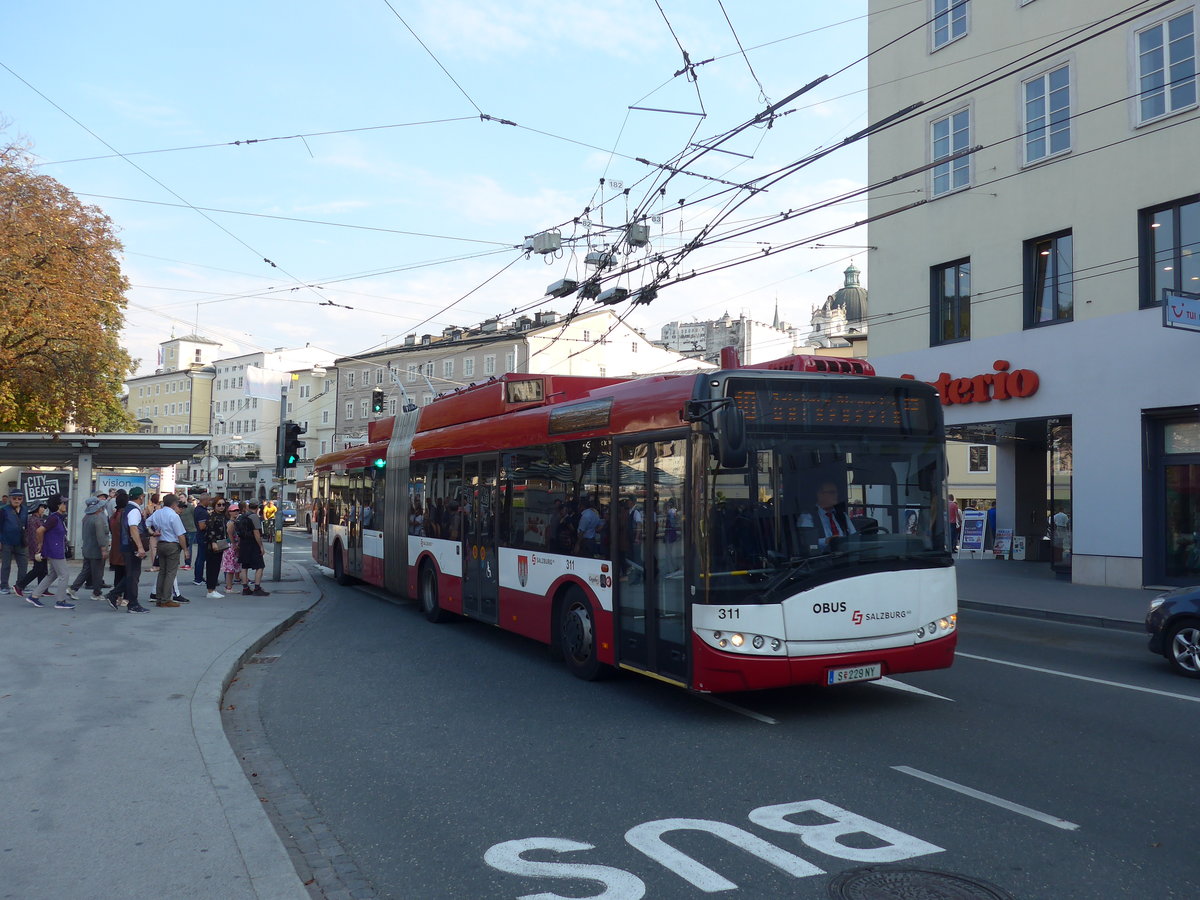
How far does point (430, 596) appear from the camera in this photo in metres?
14.6

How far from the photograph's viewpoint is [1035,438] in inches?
1016

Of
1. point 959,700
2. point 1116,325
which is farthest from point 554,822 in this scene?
point 1116,325

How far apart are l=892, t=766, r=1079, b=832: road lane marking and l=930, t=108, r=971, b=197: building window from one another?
19.0 meters

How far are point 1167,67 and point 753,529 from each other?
16064 mm

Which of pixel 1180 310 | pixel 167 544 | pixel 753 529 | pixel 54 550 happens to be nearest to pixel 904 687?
pixel 753 529

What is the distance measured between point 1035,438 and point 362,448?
671 inches

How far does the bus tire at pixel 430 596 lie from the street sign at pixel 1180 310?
12139 millimetres

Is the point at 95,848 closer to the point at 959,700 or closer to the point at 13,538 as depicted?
the point at 959,700

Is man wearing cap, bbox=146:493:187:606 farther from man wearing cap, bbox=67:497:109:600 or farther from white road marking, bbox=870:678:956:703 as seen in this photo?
white road marking, bbox=870:678:956:703

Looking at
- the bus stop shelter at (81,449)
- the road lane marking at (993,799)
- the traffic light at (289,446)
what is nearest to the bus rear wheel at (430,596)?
the traffic light at (289,446)

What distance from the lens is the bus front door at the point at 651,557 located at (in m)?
8.06

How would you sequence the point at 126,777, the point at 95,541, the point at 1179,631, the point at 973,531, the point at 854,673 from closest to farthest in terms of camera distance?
1. the point at 126,777
2. the point at 854,673
3. the point at 1179,631
4. the point at 95,541
5. the point at 973,531

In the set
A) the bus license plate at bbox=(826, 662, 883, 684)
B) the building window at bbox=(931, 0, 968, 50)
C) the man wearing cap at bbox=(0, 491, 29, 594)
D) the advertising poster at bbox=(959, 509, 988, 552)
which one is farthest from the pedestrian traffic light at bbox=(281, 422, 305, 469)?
the advertising poster at bbox=(959, 509, 988, 552)

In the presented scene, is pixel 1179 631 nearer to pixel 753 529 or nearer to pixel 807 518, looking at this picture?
pixel 807 518
